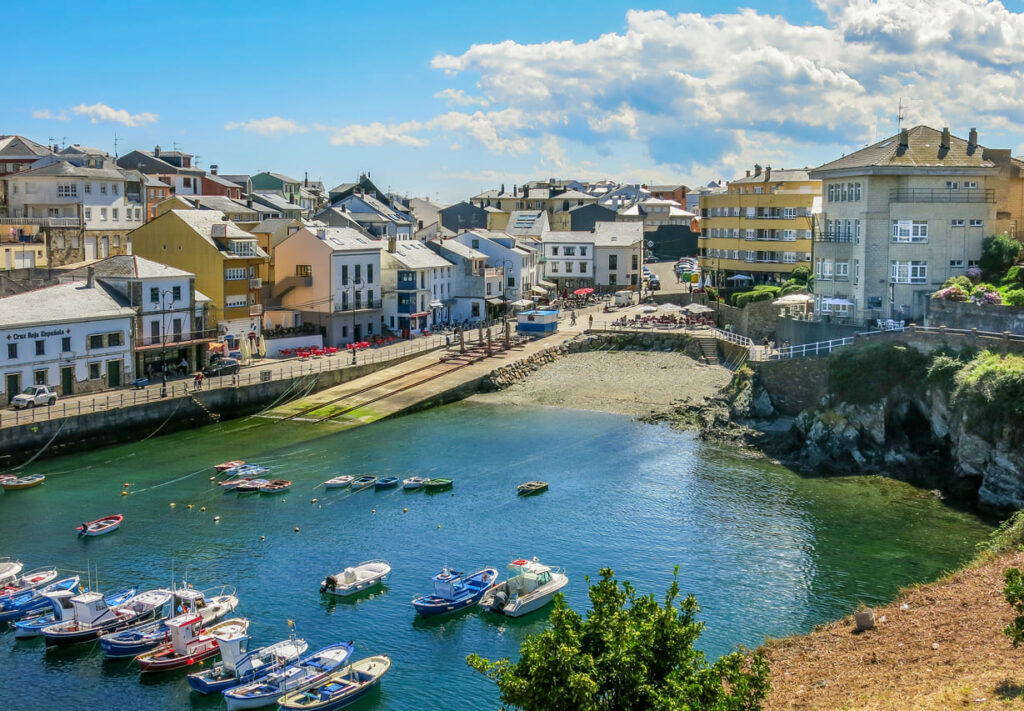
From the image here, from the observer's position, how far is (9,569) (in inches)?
1430

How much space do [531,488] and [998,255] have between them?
1200 inches

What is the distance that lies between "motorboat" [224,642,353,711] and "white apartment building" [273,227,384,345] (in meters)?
49.0

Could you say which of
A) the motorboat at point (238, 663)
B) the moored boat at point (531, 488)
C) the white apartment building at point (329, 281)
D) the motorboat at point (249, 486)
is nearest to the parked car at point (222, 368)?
the white apartment building at point (329, 281)

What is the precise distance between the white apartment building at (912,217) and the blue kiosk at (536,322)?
29.0 metres

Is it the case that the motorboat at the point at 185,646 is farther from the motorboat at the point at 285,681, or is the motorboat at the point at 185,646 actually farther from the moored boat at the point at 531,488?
the moored boat at the point at 531,488

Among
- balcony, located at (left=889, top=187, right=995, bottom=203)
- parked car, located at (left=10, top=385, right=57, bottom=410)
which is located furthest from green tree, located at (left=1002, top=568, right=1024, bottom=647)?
parked car, located at (left=10, top=385, right=57, bottom=410)

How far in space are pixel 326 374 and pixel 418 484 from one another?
70.9 ft

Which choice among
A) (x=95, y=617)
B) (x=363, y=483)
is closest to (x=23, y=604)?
(x=95, y=617)

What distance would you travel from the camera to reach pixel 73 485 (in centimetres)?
4744

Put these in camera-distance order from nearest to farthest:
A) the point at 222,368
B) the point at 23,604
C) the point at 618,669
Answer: the point at 618,669
the point at 23,604
the point at 222,368

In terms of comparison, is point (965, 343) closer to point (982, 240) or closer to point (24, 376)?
point (982, 240)

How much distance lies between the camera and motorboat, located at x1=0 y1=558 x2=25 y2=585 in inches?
1399

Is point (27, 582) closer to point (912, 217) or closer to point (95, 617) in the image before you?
point (95, 617)

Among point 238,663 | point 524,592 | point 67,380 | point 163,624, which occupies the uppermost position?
point 67,380
